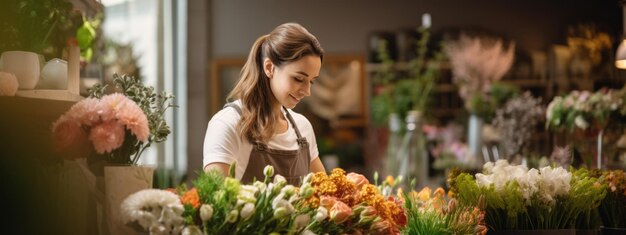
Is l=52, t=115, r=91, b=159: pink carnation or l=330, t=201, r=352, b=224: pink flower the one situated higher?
l=52, t=115, r=91, b=159: pink carnation

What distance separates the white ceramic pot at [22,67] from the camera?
2111mm

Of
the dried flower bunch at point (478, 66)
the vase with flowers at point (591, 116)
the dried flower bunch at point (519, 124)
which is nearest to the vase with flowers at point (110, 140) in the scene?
the vase with flowers at point (591, 116)

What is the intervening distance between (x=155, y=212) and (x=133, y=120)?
0.27 m

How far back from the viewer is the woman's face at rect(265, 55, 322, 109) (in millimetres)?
2359

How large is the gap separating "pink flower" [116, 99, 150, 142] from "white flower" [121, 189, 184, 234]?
22 centimetres

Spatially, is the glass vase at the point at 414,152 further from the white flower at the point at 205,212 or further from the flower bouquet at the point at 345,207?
the white flower at the point at 205,212

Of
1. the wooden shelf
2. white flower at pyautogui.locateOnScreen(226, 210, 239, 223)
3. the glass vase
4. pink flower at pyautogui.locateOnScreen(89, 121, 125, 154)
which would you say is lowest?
the glass vase

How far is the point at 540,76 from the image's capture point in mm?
9812

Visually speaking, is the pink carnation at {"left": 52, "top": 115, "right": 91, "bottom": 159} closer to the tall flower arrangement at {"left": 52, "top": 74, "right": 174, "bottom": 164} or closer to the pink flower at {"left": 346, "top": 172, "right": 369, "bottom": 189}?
the tall flower arrangement at {"left": 52, "top": 74, "right": 174, "bottom": 164}

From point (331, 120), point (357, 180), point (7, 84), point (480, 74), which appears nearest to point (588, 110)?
point (357, 180)

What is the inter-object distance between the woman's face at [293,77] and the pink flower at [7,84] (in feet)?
2.32

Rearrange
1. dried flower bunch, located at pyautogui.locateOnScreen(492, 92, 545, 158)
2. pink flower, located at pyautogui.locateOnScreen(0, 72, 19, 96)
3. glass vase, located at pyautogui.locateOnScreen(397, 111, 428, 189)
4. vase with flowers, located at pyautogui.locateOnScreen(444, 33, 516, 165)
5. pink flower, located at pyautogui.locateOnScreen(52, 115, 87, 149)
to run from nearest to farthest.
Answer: pink flower, located at pyautogui.locateOnScreen(52, 115, 87, 149) → pink flower, located at pyautogui.locateOnScreen(0, 72, 19, 96) → dried flower bunch, located at pyautogui.locateOnScreen(492, 92, 545, 158) → glass vase, located at pyautogui.locateOnScreen(397, 111, 428, 189) → vase with flowers, located at pyautogui.locateOnScreen(444, 33, 516, 165)

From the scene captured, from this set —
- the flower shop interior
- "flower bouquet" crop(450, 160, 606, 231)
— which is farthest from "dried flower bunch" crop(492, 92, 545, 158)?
"flower bouquet" crop(450, 160, 606, 231)

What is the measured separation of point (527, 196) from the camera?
8.04ft
